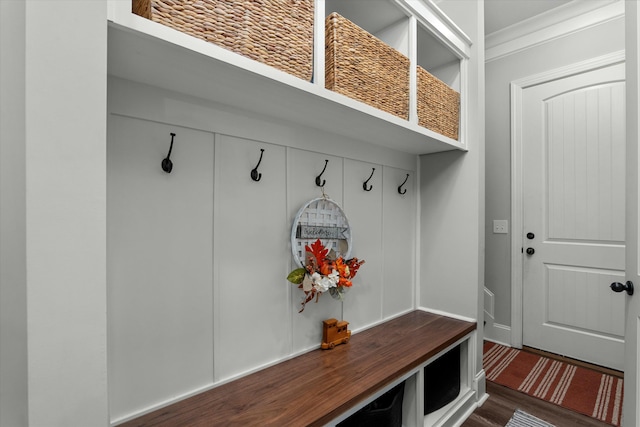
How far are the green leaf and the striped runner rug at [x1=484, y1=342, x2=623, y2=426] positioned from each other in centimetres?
165

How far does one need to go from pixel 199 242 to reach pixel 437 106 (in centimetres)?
128

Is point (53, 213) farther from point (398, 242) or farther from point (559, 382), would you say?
point (559, 382)

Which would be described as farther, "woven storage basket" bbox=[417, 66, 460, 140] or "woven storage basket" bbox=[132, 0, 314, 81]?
"woven storage basket" bbox=[417, 66, 460, 140]

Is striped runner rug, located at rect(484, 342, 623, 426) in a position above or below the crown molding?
below

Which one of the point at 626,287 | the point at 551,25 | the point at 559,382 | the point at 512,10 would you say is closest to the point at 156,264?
the point at 626,287

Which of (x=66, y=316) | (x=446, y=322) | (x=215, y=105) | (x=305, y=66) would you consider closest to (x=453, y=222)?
(x=446, y=322)

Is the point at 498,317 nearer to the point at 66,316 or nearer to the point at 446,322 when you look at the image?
the point at 446,322

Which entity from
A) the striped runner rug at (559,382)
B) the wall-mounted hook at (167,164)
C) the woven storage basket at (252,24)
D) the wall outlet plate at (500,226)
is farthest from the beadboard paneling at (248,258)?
the wall outlet plate at (500,226)

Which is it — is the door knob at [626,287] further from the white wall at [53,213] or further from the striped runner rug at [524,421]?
the white wall at [53,213]

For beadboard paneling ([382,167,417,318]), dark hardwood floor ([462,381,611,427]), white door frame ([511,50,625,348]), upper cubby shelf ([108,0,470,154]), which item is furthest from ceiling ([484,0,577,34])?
dark hardwood floor ([462,381,611,427])

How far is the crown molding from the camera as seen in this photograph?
2244 mm

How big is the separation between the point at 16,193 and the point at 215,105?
0.67 m

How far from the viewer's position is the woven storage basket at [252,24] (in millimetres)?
731

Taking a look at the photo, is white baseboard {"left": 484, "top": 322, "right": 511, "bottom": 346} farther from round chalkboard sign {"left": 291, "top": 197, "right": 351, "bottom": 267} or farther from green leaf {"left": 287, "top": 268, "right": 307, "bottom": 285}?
green leaf {"left": 287, "top": 268, "right": 307, "bottom": 285}
